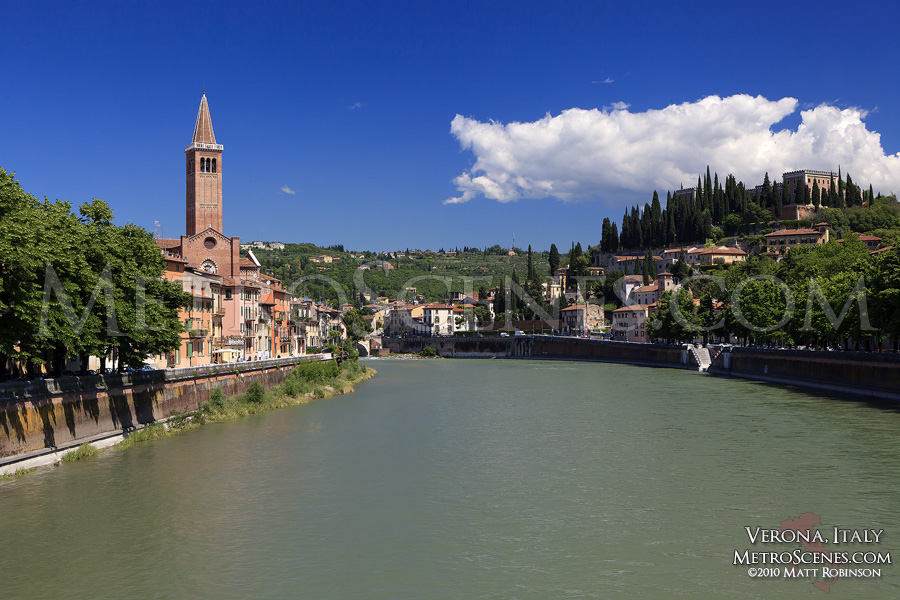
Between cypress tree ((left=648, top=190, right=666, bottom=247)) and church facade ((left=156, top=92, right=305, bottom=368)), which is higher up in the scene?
cypress tree ((left=648, top=190, right=666, bottom=247))

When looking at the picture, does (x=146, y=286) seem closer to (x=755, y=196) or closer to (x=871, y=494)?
(x=871, y=494)

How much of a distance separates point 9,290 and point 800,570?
21.3 metres

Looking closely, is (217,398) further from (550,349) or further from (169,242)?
(550,349)

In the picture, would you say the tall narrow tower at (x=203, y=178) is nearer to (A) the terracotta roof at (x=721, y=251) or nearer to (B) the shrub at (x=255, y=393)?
(B) the shrub at (x=255, y=393)

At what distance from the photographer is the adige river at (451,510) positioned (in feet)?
49.2

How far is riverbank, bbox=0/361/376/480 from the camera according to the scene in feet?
76.0

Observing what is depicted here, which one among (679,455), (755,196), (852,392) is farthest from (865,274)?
(755,196)

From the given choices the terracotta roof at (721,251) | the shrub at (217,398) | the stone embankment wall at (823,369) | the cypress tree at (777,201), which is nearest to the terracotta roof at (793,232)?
the terracotta roof at (721,251)

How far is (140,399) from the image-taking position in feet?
99.1

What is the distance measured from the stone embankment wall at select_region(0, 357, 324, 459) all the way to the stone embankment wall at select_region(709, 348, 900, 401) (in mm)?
36428

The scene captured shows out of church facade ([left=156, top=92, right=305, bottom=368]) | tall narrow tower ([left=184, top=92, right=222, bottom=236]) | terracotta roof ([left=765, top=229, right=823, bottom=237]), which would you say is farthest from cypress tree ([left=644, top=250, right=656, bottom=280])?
tall narrow tower ([left=184, top=92, right=222, bottom=236])

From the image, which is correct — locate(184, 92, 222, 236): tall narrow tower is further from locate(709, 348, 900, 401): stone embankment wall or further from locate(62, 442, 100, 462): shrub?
locate(709, 348, 900, 401): stone embankment wall

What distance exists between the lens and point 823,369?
172 feet

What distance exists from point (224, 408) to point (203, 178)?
115ft
